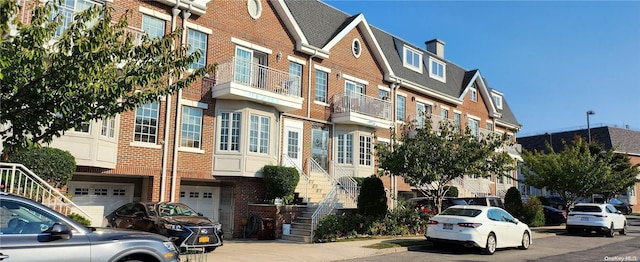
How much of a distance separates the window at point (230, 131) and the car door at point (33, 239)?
450 inches

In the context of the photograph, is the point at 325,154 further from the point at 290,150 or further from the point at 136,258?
the point at 136,258

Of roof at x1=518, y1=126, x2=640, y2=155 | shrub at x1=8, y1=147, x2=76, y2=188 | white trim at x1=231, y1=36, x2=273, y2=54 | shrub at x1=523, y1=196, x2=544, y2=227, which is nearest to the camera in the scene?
shrub at x1=8, y1=147, x2=76, y2=188

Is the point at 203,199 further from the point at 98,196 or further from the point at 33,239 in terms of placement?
the point at 33,239

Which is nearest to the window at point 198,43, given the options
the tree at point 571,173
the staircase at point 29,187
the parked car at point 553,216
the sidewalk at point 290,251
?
the sidewalk at point 290,251

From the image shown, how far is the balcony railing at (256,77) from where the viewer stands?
1717cm

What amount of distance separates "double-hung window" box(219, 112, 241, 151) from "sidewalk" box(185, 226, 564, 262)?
11.7 feet

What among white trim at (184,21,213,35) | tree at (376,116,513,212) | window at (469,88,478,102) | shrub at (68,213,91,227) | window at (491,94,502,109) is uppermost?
window at (491,94,502,109)

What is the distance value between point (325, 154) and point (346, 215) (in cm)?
495

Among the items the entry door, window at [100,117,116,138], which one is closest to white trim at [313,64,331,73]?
the entry door

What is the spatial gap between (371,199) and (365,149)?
226 inches

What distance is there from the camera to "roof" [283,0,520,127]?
71.4 ft

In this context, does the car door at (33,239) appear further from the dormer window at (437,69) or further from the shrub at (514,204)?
the dormer window at (437,69)

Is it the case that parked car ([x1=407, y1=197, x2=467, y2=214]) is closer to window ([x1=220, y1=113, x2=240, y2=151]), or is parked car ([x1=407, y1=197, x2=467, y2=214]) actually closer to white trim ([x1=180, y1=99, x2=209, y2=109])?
window ([x1=220, y1=113, x2=240, y2=151])

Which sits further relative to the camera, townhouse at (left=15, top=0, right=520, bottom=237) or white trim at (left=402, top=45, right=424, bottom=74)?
white trim at (left=402, top=45, right=424, bottom=74)
